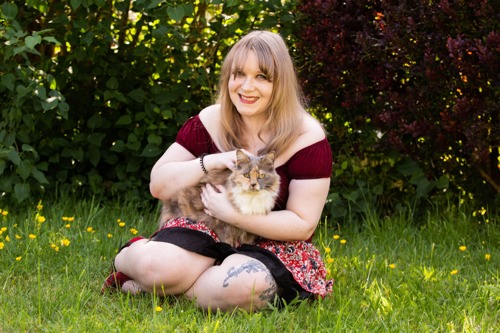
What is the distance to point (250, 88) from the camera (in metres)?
3.33

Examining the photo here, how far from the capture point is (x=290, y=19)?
15.9ft

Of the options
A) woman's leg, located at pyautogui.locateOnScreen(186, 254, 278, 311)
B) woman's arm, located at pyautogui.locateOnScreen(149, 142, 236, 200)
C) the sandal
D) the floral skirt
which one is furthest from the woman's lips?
the sandal

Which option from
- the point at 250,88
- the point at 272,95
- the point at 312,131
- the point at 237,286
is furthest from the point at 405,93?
the point at 237,286

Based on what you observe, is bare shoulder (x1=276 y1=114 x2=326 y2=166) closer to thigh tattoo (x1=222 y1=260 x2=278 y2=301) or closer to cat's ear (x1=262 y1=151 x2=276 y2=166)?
cat's ear (x1=262 y1=151 x2=276 y2=166)

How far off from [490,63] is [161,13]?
1.91 meters

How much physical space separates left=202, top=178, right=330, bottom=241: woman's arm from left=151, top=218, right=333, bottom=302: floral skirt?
0.08m

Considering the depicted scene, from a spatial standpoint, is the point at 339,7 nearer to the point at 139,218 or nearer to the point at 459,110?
the point at 459,110

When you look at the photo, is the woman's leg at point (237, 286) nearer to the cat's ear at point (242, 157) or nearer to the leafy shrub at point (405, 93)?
the cat's ear at point (242, 157)

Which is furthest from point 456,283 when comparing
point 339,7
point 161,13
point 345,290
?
point 161,13

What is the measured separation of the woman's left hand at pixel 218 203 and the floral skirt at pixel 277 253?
114mm

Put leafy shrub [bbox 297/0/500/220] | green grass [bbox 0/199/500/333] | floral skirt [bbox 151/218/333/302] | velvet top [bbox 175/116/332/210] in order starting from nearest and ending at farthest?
green grass [bbox 0/199/500/333], floral skirt [bbox 151/218/333/302], velvet top [bbox 175/116/332/210], leafy shrub [bbox 297/0/500/220]

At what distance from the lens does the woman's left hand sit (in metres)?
3.25

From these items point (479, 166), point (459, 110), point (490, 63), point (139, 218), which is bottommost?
point (139, 218)

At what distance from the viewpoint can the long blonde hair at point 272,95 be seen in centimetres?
335
